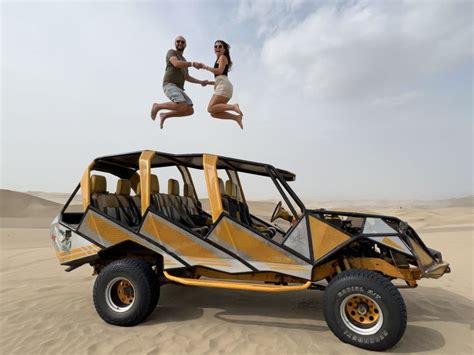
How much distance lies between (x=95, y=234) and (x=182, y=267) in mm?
1394

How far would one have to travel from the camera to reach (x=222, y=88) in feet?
14.9

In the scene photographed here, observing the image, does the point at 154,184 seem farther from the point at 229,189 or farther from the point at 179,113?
the point at 179,113

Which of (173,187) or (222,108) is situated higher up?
(222,108)

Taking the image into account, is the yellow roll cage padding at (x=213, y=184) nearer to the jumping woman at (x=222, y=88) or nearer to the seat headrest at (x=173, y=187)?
the jumping woman at (x=222, y=88)

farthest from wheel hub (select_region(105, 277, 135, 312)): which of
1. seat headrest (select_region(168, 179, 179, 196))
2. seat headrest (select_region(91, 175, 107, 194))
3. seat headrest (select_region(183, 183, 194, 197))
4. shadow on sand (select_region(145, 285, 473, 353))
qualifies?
seat headrest (select_region(183, 183, 194, 197))

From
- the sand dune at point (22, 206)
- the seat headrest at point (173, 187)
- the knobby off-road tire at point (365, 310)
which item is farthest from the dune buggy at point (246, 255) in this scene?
the sand dune at point (22, 206)

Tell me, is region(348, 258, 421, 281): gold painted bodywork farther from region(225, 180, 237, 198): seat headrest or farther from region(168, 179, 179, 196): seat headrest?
region(168, 179, 179, 196): seat headrest

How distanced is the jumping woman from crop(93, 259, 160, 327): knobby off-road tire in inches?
93.5

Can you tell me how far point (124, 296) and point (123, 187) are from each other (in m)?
1.86

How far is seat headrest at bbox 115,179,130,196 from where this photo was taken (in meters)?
5.95

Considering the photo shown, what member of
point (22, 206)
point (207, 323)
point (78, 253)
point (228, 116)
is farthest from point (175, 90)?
point (22, 206)

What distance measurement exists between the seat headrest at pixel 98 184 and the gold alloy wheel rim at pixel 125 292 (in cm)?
145

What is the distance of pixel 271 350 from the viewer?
13.1 feet

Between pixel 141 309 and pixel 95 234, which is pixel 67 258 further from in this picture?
pixel 141 309
